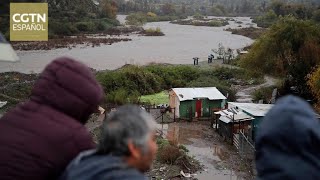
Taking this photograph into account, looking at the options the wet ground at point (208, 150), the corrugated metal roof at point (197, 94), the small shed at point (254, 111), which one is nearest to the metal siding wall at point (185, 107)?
the corrugated metal roof at point (197, 94)

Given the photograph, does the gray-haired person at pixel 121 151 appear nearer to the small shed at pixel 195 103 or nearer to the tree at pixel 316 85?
the tree at pixel 316 85

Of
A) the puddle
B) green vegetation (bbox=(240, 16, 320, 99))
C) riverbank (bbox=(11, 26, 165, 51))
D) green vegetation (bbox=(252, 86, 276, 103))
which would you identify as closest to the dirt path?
green vegetation (bbox=(252, 86, 276, 103))

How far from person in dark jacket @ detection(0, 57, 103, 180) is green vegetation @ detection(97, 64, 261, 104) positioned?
441 inches

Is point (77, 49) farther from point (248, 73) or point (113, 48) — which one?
point (248, 73)

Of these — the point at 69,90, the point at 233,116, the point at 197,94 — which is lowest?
the point at 233,116

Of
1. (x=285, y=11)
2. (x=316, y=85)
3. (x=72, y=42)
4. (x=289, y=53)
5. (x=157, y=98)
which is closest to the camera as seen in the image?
(x=316, y=85)

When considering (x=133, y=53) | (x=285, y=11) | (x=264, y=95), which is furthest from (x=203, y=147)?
(x=285, y=11)

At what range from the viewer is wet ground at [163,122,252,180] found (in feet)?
25.0

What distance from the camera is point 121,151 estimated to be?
2.85ft

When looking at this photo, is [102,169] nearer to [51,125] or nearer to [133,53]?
[51,125]

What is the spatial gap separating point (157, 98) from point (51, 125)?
12.6 m

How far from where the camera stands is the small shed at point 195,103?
11.2 m

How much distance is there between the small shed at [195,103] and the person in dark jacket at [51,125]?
10002 millimetres

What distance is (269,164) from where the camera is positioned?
2.99 ft
